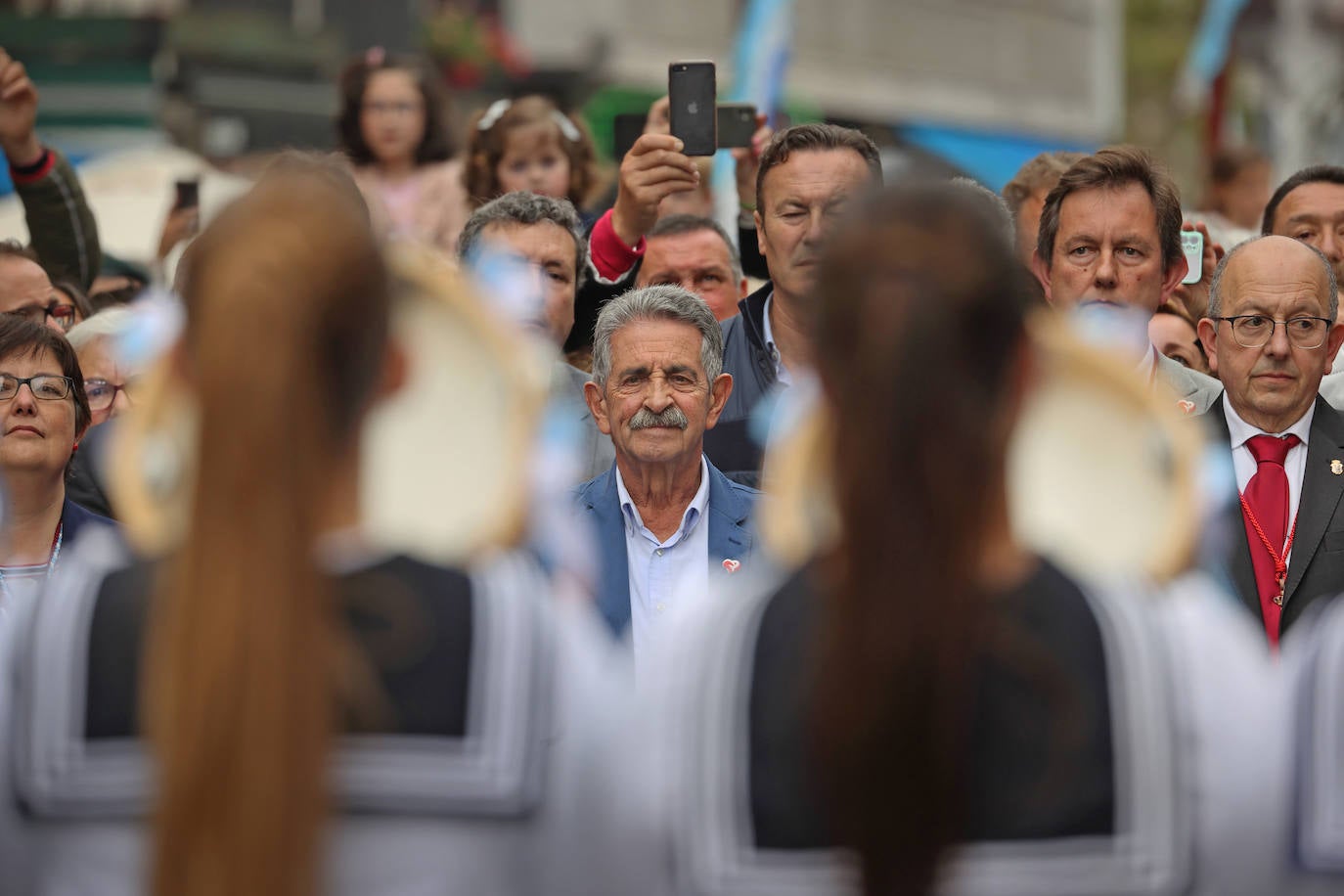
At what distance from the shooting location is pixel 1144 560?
2.35 m

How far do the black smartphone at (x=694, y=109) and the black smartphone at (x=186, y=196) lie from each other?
6.66ft

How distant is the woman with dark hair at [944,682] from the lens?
2150mm

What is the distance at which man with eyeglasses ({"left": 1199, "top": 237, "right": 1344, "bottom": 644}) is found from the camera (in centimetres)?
484

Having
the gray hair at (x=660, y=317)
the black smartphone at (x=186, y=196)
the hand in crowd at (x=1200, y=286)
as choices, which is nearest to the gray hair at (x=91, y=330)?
the black smartphone at (x=186, y=196)

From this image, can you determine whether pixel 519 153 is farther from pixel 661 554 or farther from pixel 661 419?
pixel 661 554

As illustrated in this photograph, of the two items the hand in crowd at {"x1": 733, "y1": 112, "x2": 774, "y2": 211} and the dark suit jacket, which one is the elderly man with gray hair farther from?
the hand in crowd at {"x1": 733, "y1": 112, "x2": 774, "y2": 211}

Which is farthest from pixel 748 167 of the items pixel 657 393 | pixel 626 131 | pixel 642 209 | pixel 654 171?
pixel 657 393

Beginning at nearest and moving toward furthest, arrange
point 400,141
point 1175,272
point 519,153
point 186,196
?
point 1175,272 → point 519,153 → point 186,196 → point 400,141

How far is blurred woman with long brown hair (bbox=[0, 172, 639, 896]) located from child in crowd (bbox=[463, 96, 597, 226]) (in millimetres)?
4598

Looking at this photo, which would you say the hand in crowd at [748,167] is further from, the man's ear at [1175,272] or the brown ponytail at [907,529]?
the brown ponytail at [907,529]

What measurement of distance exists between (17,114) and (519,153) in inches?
63.6

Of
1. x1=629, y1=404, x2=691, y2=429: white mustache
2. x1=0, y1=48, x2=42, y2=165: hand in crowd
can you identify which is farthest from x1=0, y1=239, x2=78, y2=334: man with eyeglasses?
x1=629, y1=404, x2=691, y2=429: white mustache

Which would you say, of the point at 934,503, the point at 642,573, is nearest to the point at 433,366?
the point at 934,503

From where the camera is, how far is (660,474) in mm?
5109
